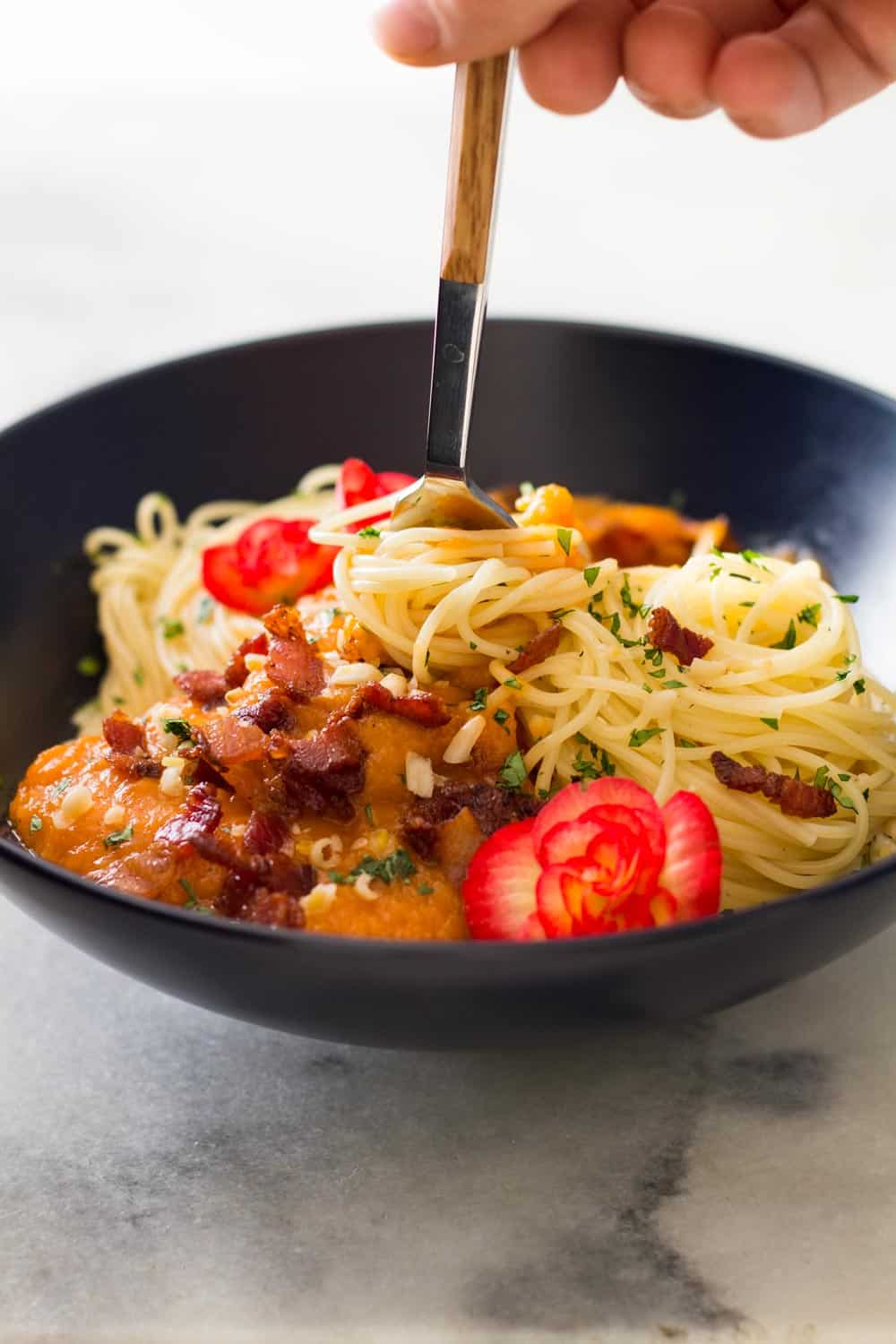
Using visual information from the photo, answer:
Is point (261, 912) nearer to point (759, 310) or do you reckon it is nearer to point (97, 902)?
point (97, 902)

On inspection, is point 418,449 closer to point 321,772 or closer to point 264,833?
point 321,772

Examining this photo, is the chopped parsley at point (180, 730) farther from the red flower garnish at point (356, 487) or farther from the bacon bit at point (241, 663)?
the red flower garnish at point (356, 487)

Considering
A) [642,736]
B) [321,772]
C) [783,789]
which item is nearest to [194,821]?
[321,772]

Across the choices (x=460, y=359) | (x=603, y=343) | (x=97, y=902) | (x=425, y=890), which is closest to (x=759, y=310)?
(x=603, y=343)

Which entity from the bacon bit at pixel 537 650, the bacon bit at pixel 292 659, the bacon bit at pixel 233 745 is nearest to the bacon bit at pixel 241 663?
the bacon bit at pixel 292 659

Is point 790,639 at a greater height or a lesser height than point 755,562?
lesser

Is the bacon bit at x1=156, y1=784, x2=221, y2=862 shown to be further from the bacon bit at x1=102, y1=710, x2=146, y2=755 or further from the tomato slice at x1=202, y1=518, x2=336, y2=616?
the tomato slice at x1=202, y1=518, x2=336, y2=616
